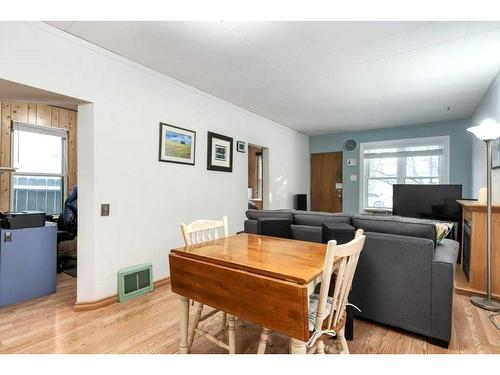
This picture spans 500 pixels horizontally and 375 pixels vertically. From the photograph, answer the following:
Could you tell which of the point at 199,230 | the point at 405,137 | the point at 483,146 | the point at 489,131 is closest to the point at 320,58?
the point at 489,131

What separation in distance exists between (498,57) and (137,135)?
11.6 ft

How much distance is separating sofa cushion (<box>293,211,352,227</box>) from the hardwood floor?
2.63ft

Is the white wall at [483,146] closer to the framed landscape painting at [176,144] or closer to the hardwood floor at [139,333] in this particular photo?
the hardwood floor at [139,333]

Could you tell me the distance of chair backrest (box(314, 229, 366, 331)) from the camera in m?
1.03

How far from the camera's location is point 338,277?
1.12 metres

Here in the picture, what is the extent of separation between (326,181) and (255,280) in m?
5.16

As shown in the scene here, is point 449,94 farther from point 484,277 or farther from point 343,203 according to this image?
point 343,203

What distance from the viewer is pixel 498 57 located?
7.90 ft

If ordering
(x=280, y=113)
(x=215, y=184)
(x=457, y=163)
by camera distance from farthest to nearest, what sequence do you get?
(x=457, y=163), (x=280, y=113), (x=215, y=184)

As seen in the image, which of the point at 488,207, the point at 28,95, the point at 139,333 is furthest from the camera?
the point at 488,207

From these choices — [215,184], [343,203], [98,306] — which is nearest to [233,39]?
[215,184]

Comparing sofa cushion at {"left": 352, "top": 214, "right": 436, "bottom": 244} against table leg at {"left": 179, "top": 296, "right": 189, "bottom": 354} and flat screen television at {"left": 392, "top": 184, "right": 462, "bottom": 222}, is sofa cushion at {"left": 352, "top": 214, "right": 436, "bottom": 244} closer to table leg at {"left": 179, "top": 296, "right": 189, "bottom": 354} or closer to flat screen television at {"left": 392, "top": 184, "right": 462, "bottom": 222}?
table leg at {"left": 179, "top": 296, "right": 189, "bottom": 354}

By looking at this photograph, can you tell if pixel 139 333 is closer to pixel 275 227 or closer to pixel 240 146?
pixel 275 227

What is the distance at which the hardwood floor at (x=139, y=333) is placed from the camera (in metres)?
1.67
